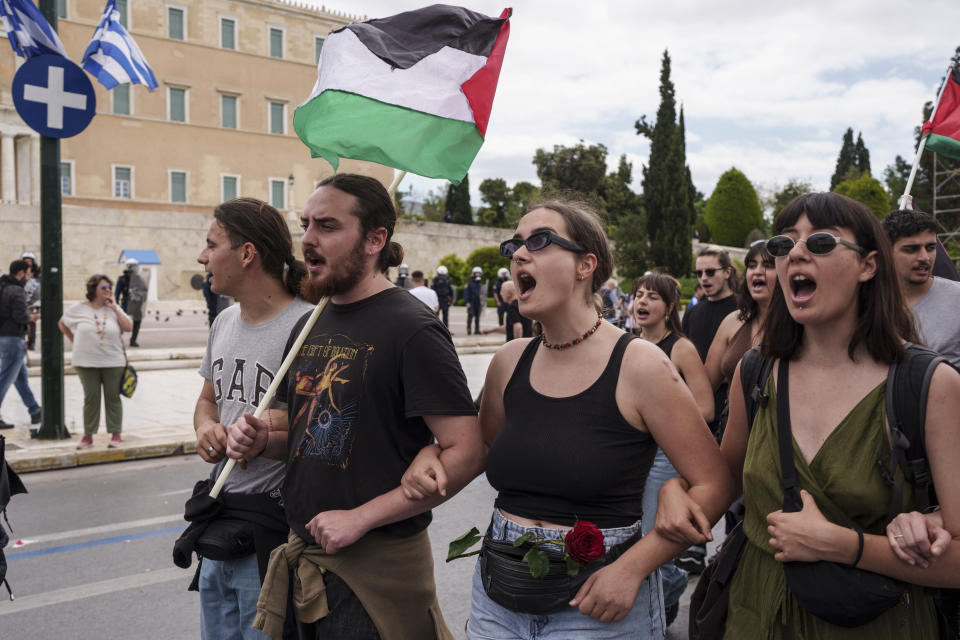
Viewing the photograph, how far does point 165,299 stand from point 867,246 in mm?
40751

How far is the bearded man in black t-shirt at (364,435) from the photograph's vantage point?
2271 mm

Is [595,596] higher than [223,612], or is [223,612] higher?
[595,596]

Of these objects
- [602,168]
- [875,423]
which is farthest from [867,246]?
[602,168]

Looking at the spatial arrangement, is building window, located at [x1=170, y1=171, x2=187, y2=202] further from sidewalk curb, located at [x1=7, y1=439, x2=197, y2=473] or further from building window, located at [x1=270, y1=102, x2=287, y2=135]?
sidewalk curb, located at [x1=7, y1=439, x2=197, y2=473]

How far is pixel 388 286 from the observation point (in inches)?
100

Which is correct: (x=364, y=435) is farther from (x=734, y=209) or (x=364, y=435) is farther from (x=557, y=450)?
(x=734, y=209)

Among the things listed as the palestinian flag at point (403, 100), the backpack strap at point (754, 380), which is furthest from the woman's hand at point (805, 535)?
the palestinian flag at point (403, 100)

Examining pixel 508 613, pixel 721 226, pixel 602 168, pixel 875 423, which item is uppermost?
pixel 602 168

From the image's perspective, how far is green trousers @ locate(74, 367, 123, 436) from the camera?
27.3ft

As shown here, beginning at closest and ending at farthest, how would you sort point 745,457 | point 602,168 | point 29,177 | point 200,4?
point 745,457 → point 29,177 → point 200,4 → point 602,168

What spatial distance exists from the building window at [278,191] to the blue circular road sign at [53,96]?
43.4 m

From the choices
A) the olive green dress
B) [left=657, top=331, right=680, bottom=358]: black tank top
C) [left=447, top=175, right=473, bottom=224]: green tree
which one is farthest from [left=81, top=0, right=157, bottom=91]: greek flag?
[left=447, top=175, right=473, bottom=224]: green tree

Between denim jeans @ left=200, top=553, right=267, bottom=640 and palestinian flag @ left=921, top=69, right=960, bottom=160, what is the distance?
5.60 metres

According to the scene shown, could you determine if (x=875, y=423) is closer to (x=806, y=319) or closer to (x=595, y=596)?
(x=806, y=319)
